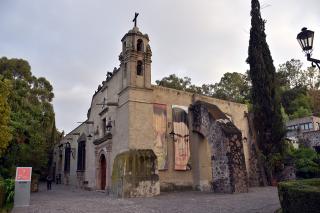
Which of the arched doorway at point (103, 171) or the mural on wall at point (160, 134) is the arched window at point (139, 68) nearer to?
the mural on wall at point (160, 134)

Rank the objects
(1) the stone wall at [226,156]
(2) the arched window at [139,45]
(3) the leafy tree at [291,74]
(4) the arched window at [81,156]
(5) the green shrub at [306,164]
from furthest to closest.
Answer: (3) the leafy tree at [291,74] < (4) the arched window at [81,156] < (5) the green shrub at [306,164] < (2) the arched window at [139,45] < (1) the stone wall at [226,156]

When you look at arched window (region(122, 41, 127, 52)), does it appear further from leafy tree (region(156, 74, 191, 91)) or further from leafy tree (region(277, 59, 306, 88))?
leafy tree (region(277, 59, 306, 88))

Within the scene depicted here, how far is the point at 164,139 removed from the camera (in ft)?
50.0

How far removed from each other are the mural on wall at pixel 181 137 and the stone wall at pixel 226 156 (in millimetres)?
1807

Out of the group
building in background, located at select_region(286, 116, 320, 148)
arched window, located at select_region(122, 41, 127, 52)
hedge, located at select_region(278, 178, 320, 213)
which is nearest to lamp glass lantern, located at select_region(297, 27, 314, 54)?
hedge, located at select_region(278, 178, 320, 213)

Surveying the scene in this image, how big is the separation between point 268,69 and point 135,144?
10494 millimetres

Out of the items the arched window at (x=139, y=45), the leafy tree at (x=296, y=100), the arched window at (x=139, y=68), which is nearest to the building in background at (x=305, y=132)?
the leafy tree at (x=296, y=100)

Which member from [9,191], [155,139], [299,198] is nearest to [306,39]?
[299,198]

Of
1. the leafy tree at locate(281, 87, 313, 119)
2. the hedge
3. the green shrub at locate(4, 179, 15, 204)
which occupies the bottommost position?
the green shrub at locate(4, 179, 15, 204)

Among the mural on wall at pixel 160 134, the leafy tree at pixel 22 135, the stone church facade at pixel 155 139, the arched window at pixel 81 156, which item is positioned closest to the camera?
the stone church facade at pixel 155 139

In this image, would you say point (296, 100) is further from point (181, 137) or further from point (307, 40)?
point (307, 40)

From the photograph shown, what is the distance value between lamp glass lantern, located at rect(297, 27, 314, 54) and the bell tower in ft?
31.1

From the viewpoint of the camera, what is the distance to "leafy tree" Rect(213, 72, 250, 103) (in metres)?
40.3

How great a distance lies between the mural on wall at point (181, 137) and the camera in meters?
15.4
